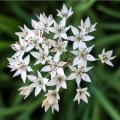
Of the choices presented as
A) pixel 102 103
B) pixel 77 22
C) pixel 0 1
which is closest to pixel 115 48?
pixel 77 22

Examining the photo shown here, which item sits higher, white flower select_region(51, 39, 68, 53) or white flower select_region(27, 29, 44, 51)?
white flower select_region(27, 29, 44, 51)

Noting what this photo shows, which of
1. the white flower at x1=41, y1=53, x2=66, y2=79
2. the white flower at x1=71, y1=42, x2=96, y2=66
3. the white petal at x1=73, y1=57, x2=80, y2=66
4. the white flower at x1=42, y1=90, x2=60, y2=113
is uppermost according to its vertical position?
the white flower at x1=71, y1=42, x2=96, y2=66

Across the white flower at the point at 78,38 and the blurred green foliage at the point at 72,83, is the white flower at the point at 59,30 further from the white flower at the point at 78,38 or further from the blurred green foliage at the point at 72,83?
the blurred green foliage at the point at 72,83

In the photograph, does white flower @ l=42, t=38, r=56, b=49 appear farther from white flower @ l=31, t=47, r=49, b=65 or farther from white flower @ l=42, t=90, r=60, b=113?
white flower @ l=42, t=90, r=60, b=113

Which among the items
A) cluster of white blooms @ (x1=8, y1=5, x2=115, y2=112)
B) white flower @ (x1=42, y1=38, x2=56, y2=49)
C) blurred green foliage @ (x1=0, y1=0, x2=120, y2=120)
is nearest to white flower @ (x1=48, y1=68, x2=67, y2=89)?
cluster of white blooms @ (x1=8, y1=5, x2=115, y2=112)

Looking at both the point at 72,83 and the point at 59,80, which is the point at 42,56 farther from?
the point at 72,83

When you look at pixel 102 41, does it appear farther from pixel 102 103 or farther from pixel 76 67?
pixel 76 67

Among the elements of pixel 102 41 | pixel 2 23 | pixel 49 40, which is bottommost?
pixel 49 40
